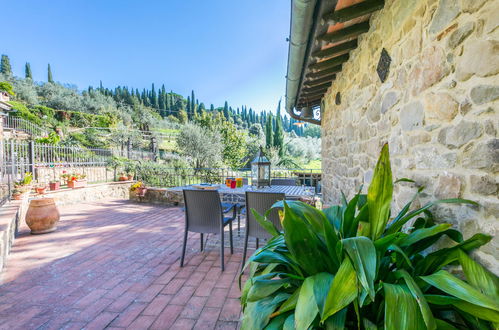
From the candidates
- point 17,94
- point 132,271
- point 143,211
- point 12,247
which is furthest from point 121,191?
point 17,94

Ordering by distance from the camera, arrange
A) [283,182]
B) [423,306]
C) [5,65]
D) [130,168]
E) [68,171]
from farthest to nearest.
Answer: [5,65]
[130,168]
[68,171]
[283,182]
[423,306]

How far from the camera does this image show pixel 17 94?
57.2 ft

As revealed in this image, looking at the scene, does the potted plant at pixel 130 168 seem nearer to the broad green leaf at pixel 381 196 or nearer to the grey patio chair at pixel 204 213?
the grey patio chair at pixel 204 213

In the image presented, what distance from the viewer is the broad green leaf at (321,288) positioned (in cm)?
87

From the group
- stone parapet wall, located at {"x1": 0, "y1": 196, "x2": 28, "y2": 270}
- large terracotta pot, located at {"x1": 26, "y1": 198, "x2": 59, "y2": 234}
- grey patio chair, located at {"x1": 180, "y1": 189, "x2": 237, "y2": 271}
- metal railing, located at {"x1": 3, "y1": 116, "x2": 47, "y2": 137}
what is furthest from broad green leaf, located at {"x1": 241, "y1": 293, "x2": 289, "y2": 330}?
metal railing, located at {"x1": 3, "y1": 116, "x2": 47, "y2": 137}

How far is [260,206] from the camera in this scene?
249cm

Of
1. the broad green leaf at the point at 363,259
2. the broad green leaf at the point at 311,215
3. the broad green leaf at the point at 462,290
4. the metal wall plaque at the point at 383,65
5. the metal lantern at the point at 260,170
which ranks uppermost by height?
the metal wall plaque at the point at 383,65

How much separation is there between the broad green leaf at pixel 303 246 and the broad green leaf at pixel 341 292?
0.66 ft

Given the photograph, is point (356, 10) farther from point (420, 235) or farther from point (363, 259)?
point (363, 259)

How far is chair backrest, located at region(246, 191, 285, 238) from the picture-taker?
2.41 metres

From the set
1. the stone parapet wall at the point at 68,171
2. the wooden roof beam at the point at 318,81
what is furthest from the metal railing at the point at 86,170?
the wooden roof beam at the point at 318,81

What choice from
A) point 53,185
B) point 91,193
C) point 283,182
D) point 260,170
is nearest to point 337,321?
point 260,170

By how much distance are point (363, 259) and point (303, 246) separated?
A: 0.95 feet

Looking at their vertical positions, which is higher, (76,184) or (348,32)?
(348,32)
